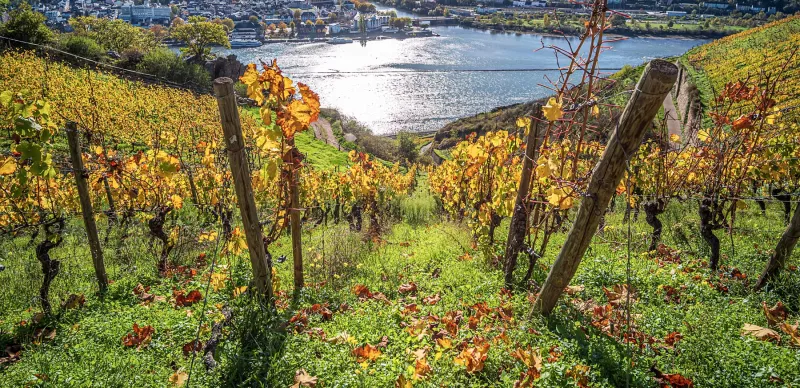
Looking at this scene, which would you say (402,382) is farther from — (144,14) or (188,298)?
(144,14)

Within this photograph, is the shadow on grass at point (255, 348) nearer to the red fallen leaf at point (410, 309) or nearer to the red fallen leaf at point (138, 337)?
the red fallen leaf at point (138, 337)

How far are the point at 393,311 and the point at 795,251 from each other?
12.6 ft

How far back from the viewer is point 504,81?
199 feet

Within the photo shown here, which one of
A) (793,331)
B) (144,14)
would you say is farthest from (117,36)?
(144,14)

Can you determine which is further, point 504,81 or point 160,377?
point 504,81

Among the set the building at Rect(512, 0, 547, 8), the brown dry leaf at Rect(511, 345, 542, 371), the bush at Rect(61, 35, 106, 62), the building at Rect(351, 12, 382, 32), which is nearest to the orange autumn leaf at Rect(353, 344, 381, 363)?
the brown dry leaf at Rect(511, 345, 542, 371)

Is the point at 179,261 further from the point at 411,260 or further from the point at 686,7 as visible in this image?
the point at 686,7

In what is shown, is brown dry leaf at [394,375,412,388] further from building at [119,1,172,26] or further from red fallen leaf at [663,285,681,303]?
building at [119,1,172,26]

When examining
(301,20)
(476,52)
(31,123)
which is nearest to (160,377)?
(31,123)

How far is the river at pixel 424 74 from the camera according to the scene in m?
47.8

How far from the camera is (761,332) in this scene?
2.81m

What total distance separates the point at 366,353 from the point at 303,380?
416 millimetres

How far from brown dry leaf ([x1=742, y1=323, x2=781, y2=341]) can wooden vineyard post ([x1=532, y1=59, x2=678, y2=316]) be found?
1.16 m

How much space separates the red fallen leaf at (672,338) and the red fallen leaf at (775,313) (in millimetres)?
696
